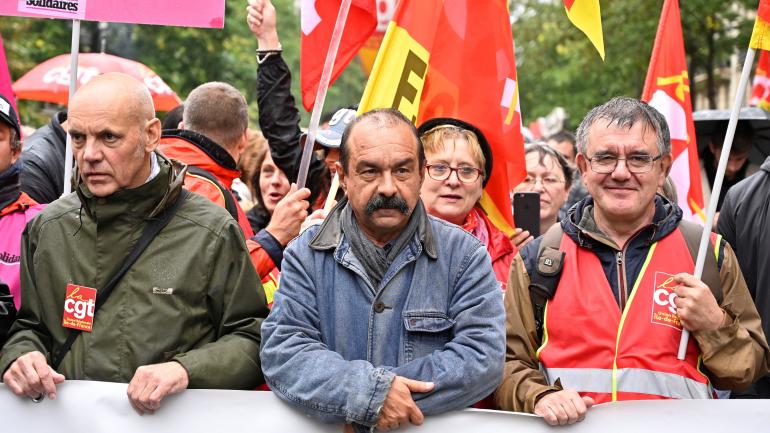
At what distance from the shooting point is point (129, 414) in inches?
157

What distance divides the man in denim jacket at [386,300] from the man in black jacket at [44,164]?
3.15m

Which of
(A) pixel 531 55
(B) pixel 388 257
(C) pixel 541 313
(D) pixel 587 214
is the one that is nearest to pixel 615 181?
(D) pixel 587 214

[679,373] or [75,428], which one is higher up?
[679,373]

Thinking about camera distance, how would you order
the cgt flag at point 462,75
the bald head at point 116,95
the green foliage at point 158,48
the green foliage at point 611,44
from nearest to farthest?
the bald head at point 116,95, the cgt flag at point 462,75, the green foliage at point 611,44, the green foliage at point 158,48

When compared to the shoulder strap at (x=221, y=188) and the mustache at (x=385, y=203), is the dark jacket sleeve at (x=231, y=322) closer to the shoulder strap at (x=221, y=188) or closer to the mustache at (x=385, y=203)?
the mustache at (x=385, y=203)

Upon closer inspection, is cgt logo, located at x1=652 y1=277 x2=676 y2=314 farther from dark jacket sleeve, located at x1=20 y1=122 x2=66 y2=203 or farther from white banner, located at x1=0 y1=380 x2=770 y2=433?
dark jacket sleeve, located at x1=20 y1=122 x2=66 y2=203

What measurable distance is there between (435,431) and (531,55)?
70.9ft

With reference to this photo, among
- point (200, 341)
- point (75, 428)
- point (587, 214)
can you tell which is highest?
point (587, 214)

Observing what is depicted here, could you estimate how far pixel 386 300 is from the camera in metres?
3.76

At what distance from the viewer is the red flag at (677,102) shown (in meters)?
6.64

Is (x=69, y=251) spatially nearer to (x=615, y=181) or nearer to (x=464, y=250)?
(x=464, y=250)

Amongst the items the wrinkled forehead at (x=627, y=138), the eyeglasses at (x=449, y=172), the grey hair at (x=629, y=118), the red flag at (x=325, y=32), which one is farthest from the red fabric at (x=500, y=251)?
the red flag at (x=325, y=32)

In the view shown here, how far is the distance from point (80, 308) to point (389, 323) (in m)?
1.09

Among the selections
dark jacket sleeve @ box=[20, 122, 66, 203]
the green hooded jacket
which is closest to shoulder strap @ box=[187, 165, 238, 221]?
the green hooded jacket
